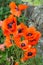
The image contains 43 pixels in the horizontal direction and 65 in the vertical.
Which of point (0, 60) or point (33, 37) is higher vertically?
point (33, 37)

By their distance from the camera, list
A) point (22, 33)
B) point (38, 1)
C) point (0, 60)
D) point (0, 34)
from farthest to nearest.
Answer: point (38, 1)
point (0, 34)
point (0, 60)
point (22, 33)

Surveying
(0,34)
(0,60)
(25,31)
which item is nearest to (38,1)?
(0,34)

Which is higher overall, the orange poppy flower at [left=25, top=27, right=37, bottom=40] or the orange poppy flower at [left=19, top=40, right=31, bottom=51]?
the orange poppy flower at [left=25, top=27, right=37, bottom=40]

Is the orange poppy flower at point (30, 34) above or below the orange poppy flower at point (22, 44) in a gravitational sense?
above

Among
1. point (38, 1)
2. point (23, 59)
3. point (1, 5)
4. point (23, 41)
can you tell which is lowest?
point (38, 1)

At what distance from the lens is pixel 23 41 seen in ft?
8.49

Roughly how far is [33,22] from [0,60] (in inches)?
57.1

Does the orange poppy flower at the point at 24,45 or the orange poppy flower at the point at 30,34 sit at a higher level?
the orange poppy flower at the point at 30,34

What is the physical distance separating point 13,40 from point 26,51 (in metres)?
0.17

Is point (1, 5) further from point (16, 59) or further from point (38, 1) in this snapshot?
point (16, 59)

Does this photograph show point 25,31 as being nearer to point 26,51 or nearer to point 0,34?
point 26,51

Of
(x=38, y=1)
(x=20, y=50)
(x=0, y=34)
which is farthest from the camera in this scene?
(x=38, y=1)

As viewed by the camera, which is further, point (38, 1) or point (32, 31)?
point (38, 1)

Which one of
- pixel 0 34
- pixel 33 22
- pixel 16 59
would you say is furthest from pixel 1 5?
pixel 16 59
